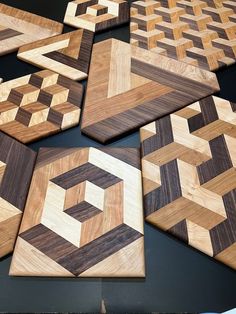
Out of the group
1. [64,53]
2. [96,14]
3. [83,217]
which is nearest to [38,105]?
[64,53]

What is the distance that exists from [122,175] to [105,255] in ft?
0.58

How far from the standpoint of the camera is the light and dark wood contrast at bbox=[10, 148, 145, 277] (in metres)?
0.57

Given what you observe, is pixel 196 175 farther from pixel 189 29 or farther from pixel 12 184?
pixel 189 29

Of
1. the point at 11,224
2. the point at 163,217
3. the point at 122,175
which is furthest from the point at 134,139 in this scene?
the point at 11,224

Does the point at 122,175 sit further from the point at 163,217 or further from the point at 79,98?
the point at 79,98

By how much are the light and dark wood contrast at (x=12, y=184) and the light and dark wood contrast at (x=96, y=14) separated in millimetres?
531

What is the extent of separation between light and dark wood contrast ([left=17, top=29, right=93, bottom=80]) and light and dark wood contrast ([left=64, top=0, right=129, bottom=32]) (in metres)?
0.06

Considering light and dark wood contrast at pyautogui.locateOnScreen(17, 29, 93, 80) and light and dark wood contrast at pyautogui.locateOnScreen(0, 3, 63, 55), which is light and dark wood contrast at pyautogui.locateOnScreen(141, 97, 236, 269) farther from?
light and dark wood contrast at pyautogui.locateOnScreen(0, 3, 63, 55)

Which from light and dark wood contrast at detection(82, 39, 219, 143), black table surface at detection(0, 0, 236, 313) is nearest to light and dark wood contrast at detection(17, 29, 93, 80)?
light and dark wood contrast at detection(82, 39, 219, 143)

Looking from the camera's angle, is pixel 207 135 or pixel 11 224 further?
pixel 207 135

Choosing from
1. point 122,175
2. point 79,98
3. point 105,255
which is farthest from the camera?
point 79,98

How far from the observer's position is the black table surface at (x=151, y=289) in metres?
0.54

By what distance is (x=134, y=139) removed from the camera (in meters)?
0.78

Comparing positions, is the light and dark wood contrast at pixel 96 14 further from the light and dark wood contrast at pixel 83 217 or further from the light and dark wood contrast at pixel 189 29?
the light and dark wood contrast at pixel 83 217
